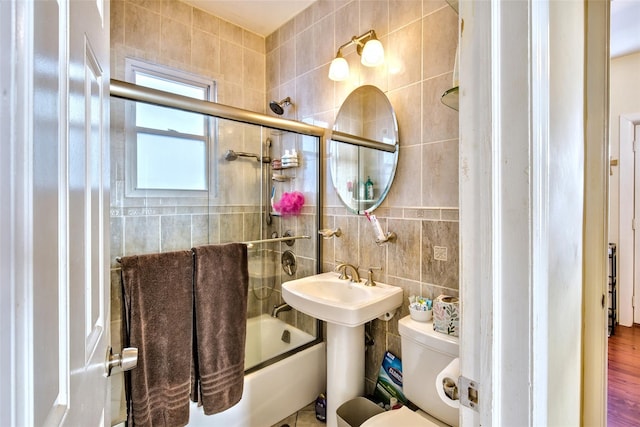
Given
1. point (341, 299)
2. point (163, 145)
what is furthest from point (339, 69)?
point (341, 299)

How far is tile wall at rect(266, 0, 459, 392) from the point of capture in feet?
4.47

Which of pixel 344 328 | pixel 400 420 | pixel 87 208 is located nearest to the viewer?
pixel 87 208

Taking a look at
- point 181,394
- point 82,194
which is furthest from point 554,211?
point 181,394

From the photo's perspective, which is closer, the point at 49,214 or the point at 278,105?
the point at 49,214

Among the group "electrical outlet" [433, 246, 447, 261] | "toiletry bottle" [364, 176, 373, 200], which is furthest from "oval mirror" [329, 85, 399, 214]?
"electrical outlet" [433, 246, 447, 261]

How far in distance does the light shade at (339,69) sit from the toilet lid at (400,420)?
1818 mm

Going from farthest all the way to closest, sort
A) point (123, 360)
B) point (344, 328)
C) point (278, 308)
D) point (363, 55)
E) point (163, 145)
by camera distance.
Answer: point (278, 308) < point (163, 145) < point (363, 55) < point (344, 328) < point (123, 360)

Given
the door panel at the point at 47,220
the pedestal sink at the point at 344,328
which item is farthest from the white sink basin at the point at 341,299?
the door panel at the point at 47,220

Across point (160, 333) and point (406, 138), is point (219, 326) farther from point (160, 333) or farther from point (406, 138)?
point (406, 138)

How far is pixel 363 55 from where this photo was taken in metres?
1.62

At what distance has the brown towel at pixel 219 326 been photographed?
1.36 m

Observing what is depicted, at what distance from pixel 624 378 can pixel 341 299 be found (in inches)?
79.5

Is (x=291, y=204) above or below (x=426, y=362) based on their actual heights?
above

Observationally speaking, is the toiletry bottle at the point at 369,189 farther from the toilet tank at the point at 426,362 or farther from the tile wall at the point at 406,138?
the toilet tank at the point at 426,362
